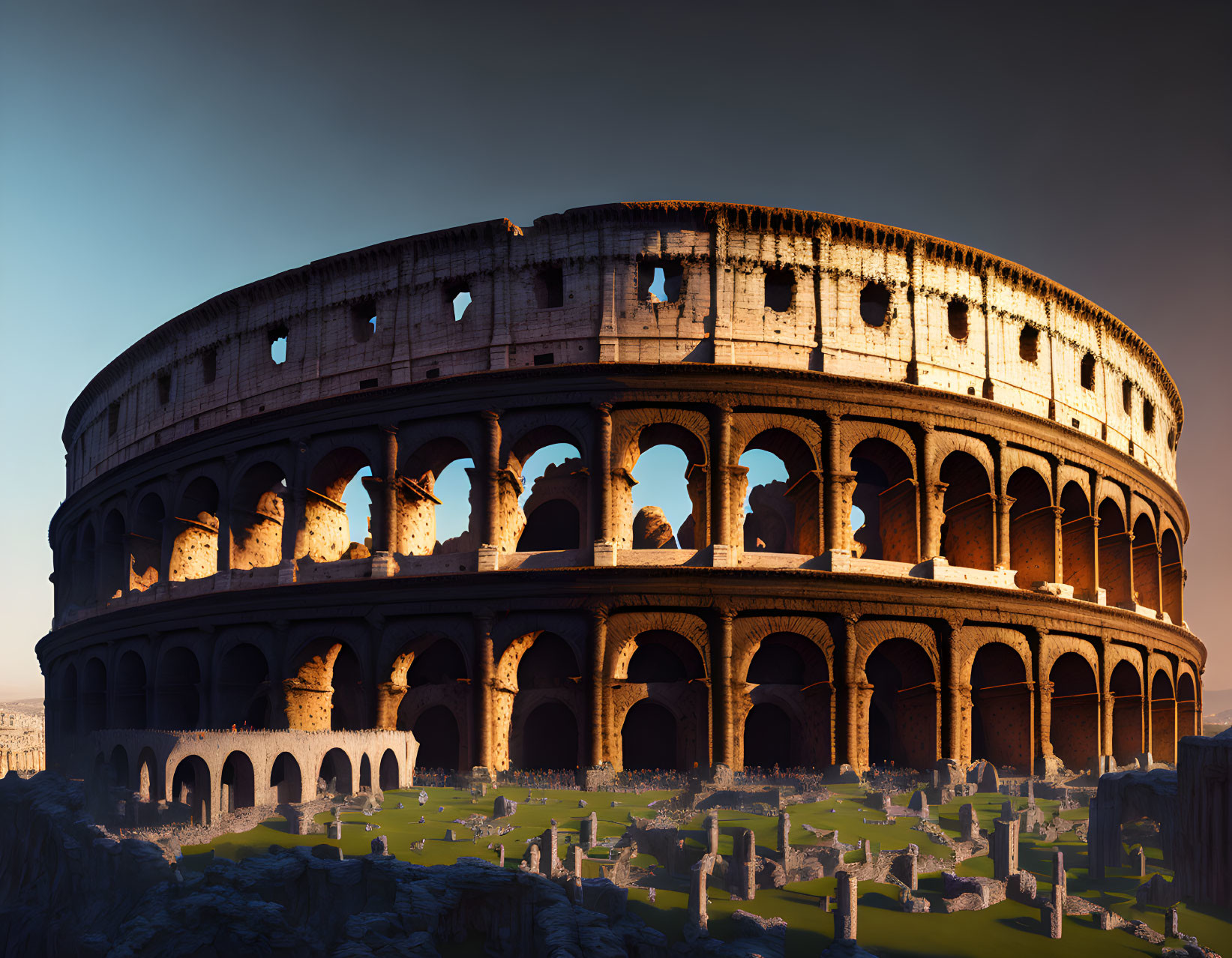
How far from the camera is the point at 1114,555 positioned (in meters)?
27.8

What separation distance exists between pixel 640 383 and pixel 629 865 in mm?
11225

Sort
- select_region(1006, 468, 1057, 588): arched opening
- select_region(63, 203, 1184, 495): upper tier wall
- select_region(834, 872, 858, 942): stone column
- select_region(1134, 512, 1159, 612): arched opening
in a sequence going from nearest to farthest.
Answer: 1. select_region(834, 872, 858, 942): stone column
2. select_region(63, 203, 1184, 495): upper tier wall
3. select_region(1006, 468, 1057, 588): arched opening
4. select_region(1134, 512, 1159, 612): arched opening

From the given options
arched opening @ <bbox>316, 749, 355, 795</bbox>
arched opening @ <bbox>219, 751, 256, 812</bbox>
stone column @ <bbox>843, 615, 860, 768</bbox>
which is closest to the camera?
arched opening @ <bbox>219, 751, 256, 812</bbox>

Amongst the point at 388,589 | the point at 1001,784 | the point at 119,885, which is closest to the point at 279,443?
Result: the point at 388,589

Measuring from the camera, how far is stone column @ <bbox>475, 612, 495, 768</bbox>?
69.3 ft

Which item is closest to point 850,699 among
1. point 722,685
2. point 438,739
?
point 722,685

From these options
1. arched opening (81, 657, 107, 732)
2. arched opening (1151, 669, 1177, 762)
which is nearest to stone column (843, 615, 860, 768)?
arched opening (1151, 669, 1177, 762)

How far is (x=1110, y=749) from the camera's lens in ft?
81.5

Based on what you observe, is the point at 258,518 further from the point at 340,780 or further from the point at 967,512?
the point at 967,512

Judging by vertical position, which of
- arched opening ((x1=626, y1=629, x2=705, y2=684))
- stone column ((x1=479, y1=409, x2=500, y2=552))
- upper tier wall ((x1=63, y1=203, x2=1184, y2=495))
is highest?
upper tier wall ((x1=63, y1=203, x2=1184, y2=495))

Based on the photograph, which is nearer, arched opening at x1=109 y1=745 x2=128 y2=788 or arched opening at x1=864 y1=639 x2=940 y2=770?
arched opening at x1=109 y1=745 x2=128 y2=788

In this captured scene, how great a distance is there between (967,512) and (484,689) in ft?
42.4

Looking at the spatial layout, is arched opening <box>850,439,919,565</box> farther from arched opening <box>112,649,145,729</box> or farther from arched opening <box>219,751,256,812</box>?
arched opening <box>112,649,145,729</box>

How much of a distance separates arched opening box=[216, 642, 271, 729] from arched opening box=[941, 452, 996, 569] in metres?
18.0
